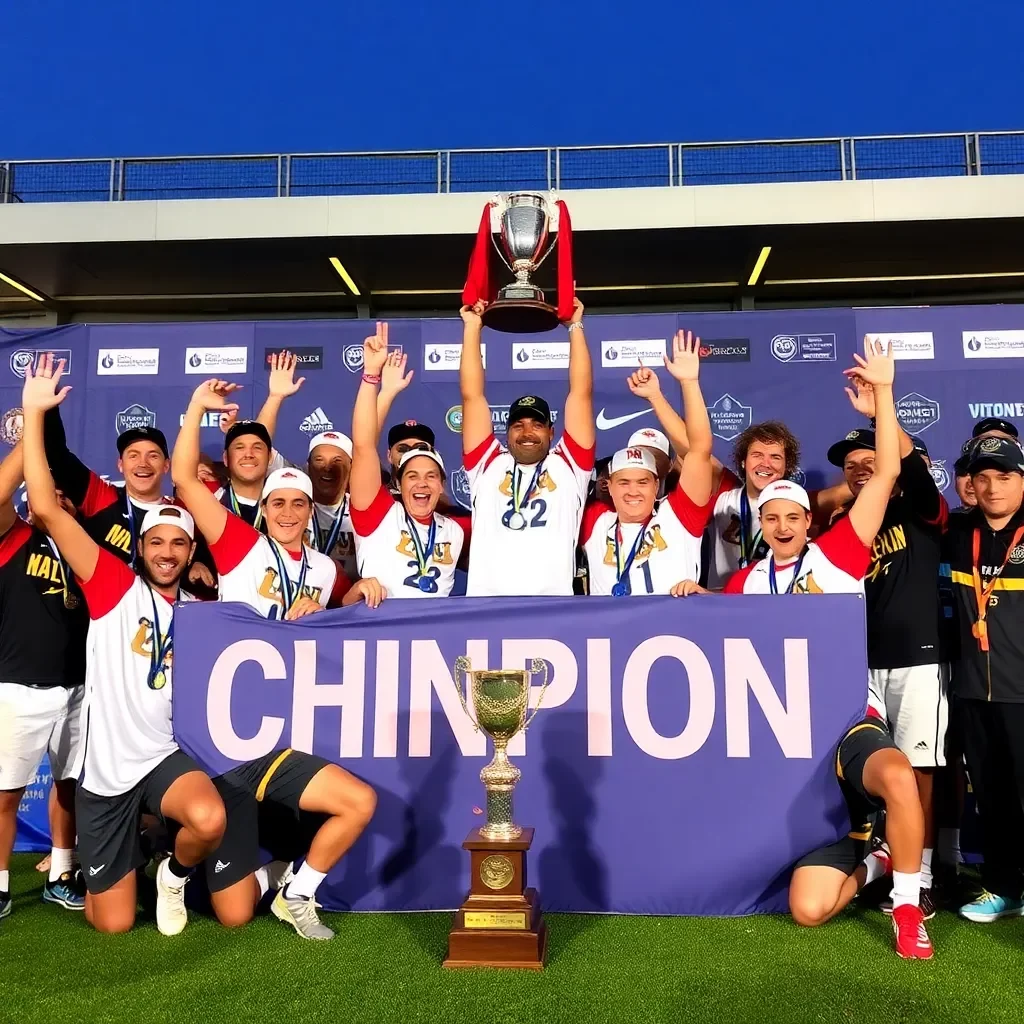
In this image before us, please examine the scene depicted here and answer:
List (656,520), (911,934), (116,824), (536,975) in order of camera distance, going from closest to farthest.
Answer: (536,975) → (911,934) → (116,824) → (656,520)

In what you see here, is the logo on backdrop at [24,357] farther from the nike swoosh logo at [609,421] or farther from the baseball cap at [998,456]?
the baseball cap at [998,456]

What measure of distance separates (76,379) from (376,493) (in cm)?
296

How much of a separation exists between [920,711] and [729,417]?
8.13ft

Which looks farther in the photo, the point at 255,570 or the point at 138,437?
the point at 138,437

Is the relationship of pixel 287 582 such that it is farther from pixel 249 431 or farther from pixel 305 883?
pixel 305 883

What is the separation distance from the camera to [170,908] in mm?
3756

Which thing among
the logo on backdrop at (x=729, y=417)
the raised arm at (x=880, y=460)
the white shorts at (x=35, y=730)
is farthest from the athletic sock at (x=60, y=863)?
the logo on backdrop at (x=729, y=417)

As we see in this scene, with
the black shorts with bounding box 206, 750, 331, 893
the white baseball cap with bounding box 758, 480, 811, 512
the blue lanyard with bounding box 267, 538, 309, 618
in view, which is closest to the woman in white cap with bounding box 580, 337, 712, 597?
the white baseball cap with bounding box 758, 480, 811, 512

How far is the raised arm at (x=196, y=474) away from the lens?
4.29 metres

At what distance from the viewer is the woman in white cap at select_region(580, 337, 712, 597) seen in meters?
4.50

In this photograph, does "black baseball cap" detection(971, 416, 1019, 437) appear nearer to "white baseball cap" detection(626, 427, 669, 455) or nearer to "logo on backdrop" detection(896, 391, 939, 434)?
"logo on backdrop" detection(896, 391, 939, 434)

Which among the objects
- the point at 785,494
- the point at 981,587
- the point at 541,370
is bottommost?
the point at 981,587

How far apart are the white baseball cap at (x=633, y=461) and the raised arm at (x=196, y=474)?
6.08 feet

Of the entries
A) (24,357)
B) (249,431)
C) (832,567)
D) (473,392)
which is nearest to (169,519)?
(249,431)
